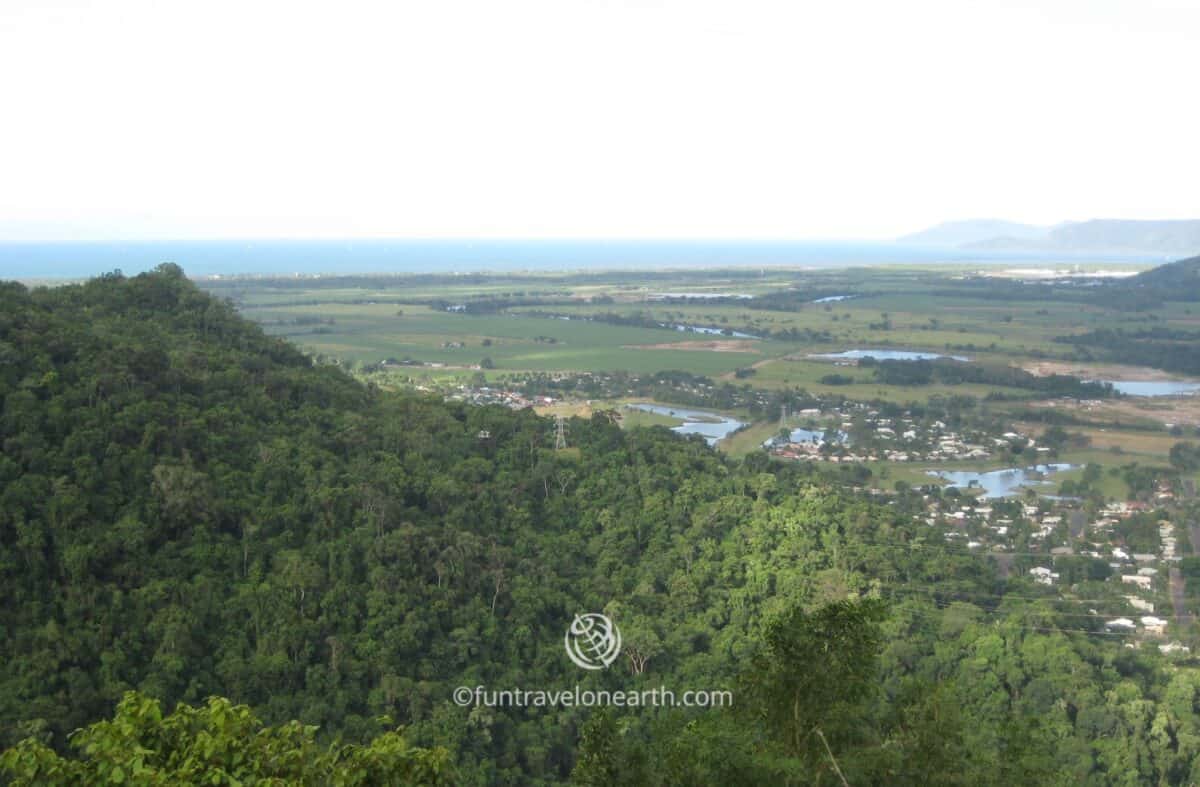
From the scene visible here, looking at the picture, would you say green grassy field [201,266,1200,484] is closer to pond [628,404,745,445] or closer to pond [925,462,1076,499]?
pond [628,404,745,445]

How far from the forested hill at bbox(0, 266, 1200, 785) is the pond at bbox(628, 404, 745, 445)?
17.1m

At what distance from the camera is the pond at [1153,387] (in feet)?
183

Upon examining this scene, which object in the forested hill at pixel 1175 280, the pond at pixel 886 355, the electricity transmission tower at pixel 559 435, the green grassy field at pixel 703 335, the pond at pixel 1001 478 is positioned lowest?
the pond at pixel 1001 478

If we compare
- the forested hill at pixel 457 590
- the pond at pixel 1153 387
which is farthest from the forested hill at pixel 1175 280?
the forested hill at pixel 457 590

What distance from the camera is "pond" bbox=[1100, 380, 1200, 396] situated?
55812 mm

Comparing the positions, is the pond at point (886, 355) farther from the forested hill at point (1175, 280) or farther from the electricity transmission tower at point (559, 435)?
the forested hill at point (1175, 280)

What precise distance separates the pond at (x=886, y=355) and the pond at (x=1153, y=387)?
9.94 metres

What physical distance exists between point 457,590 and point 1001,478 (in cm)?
2597

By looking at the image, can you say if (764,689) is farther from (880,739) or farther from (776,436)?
(776,436)

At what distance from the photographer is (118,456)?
1930cm

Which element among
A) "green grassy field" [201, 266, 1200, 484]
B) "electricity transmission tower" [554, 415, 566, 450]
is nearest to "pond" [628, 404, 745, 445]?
"green grassy field" [201, 266, 1200, 484]

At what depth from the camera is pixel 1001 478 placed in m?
38.5

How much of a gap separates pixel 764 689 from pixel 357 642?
10.1m

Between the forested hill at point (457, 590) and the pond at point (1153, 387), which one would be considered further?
the pond at point (1153, 387)
